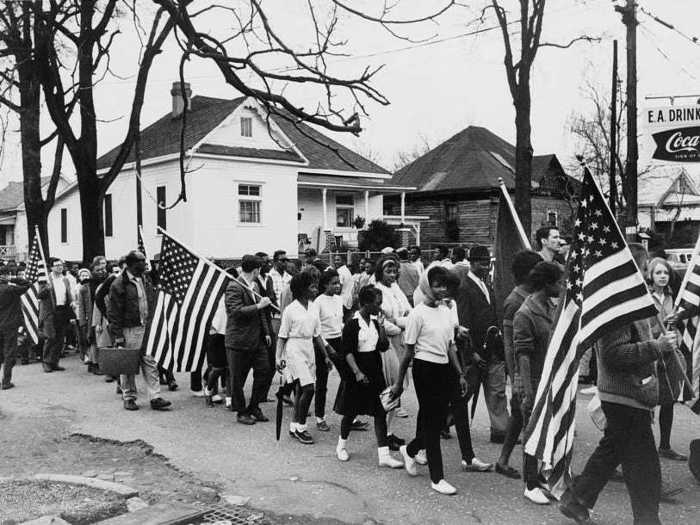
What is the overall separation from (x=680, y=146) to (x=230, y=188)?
16.7 metres

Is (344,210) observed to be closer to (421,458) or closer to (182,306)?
(182,306)

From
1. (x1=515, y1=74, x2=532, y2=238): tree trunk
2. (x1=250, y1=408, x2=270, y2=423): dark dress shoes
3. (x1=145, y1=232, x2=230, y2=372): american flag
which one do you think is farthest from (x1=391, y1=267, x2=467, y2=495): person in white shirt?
(x1=515, y1=74, x2=532, y2=238): tree trunk

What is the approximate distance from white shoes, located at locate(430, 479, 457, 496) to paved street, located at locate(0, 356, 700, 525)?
59 millimetres

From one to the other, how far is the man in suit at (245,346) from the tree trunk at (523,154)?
1171cm

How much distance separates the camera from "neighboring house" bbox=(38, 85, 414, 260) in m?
28.3

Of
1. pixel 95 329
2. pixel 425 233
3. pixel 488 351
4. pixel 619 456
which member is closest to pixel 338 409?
pixel 488 351

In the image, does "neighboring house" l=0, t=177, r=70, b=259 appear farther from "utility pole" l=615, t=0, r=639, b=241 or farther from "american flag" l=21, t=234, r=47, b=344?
"utility pole" l=615, t=0, r=639, b=241

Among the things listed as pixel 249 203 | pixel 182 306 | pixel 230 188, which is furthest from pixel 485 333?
pixel 249 203

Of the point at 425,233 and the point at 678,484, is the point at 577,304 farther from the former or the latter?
the point at 425,233

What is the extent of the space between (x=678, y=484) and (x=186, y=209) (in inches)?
938

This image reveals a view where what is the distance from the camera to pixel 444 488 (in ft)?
19.9

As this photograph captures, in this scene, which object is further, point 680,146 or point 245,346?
point 680,146

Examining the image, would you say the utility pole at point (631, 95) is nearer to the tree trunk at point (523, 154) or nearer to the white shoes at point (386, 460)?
the tree trunk at point (523, 154)

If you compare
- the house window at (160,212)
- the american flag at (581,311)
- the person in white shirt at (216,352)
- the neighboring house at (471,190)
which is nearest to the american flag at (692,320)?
the american flag at (581,311)
